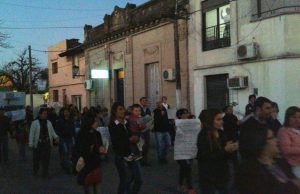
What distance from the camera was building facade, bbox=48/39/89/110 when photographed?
1388 inches

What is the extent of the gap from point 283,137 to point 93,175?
108 inches

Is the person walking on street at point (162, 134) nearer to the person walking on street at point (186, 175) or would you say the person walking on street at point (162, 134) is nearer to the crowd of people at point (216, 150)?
the crowd of people at point (216, 150)

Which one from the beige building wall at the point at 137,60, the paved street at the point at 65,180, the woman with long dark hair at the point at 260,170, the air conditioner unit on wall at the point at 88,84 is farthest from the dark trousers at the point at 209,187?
the air conditioner unit on wall at the point at 88,84

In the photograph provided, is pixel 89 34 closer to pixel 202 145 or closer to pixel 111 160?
pixel 111 160

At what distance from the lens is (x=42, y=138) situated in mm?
11844

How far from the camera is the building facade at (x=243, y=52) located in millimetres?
16297

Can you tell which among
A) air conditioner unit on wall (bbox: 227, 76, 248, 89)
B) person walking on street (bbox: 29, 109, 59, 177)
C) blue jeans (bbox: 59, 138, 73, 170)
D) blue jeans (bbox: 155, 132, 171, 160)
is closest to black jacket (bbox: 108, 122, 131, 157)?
person walking on street (bbox: 29, 109, 59, 177)

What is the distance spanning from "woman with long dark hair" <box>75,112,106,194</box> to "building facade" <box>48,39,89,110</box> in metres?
26.4

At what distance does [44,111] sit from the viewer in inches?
472

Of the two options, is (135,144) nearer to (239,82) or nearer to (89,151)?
(89,151)

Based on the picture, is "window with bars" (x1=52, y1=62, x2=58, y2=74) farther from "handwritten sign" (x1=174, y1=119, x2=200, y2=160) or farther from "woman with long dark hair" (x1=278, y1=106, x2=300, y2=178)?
"woman with long dark hair" (x1=278, y1=106, x2=300, y2=178)

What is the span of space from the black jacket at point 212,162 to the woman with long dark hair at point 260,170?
187 cm

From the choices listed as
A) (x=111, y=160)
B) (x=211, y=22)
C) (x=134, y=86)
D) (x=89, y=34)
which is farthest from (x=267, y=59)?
(x=89, y=34)

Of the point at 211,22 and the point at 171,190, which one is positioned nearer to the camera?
the point at 171,190
